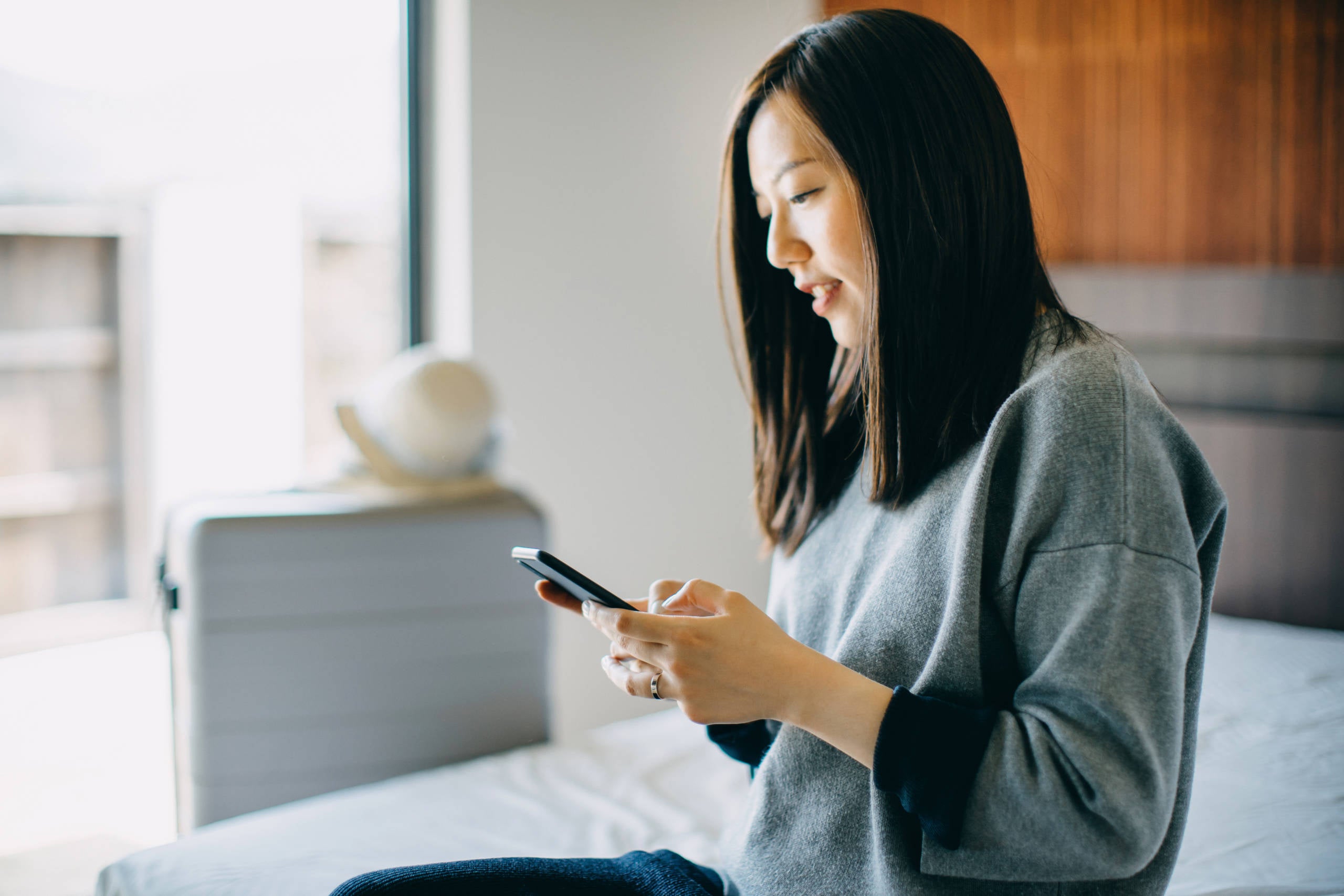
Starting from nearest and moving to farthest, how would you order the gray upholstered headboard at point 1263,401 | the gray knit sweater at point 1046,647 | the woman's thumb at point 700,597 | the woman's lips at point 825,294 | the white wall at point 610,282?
the gray knit sweater at point 1046,647 < the woman's thumb at point 700,597 < the woman's lips at point 825,294 < the gray upholstered headboard at point 1263,401 < the white wall at point 610,282

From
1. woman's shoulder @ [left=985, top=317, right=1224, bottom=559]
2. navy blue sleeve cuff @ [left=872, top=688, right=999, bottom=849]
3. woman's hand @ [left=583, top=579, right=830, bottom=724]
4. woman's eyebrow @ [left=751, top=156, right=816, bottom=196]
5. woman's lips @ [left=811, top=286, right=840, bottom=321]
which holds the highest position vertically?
woman's eyebrow @ [left=751, top=156, right=816, bottom=196]

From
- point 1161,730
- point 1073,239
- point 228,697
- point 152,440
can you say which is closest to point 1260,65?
point 1073,239

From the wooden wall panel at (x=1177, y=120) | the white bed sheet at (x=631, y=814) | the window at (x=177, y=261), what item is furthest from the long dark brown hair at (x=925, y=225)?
the window at (x=177, y=261)

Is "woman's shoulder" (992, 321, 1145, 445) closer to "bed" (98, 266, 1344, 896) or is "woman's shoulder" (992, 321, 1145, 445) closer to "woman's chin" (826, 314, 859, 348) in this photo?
"woman's chin" (826, 314, 859, 348)

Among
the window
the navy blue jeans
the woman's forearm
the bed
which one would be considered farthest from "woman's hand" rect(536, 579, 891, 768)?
the window

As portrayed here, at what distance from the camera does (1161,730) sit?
63 cm

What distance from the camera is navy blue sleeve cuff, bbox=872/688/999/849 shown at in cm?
66

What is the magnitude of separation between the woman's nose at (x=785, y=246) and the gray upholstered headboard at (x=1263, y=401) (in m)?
1.30

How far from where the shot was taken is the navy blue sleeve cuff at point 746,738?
0.98m

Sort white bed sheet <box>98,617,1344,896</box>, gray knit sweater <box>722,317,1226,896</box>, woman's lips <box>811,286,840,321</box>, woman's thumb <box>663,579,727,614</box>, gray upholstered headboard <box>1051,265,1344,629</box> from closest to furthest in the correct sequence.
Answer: gray knit sweater <box>722,317,1226,896</box> → woman's thumb <box>663,579,727,614</box> → woman's lips <box>811,286,840,321</box> → white bed sheet <box>98,617,1344,896</box> → gray upholstered headboard <box>1051,265,1344,629</box>

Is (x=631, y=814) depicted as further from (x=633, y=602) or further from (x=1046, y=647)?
(x=1046, y=647)

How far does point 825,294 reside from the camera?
897 mm

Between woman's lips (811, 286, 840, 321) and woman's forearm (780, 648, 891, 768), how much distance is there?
33cm

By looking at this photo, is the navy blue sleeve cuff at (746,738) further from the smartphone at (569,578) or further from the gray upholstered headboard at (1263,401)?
the gray upholstered headboard at (1263,401)
